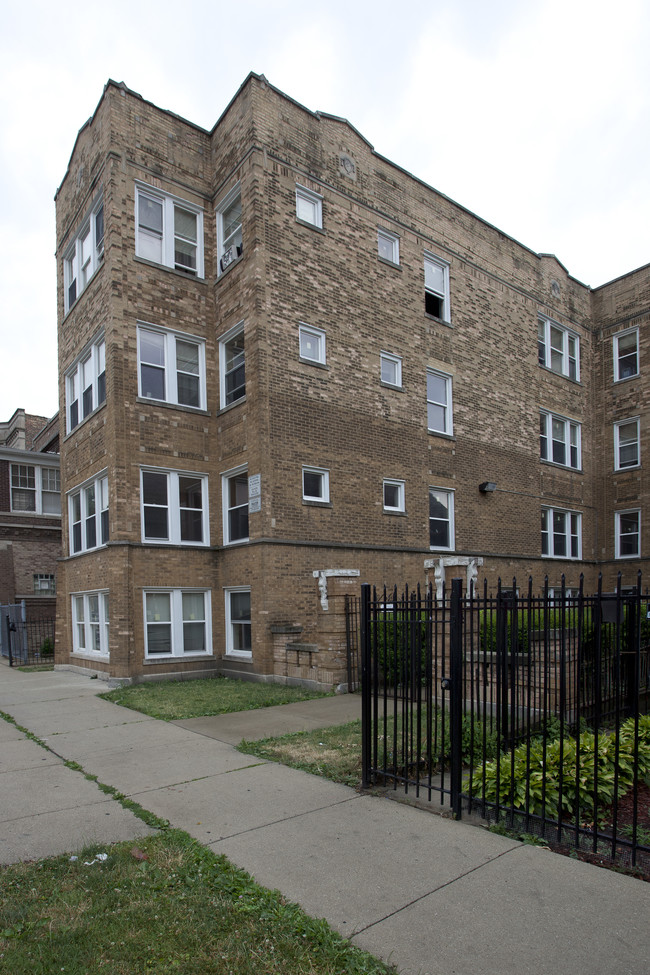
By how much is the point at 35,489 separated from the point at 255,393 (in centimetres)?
1547

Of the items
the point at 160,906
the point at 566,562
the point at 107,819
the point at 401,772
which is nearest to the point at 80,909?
the point at 160,906

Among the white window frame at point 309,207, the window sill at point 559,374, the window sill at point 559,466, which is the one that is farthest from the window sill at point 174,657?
the window sill at point 559,374

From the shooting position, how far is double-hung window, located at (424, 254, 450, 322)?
1819 cm

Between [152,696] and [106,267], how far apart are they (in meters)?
9.23

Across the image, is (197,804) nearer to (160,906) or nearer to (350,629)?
(160,906)

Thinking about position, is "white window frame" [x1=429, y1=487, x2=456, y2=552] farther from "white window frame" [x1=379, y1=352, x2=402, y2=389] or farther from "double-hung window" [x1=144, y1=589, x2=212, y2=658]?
"double-hung window" [x1=144, y1=589, x2=212, y2=658]

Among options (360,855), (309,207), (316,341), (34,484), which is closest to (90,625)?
(316,341)

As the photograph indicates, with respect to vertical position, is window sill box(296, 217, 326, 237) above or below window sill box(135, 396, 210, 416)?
above

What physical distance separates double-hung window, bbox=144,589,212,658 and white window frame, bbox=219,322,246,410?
4.39 meters

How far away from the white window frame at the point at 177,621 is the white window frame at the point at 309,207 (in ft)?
29.2

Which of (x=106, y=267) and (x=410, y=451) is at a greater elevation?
(x=106, y=267)

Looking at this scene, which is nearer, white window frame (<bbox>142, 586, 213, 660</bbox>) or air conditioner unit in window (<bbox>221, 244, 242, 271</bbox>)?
white window frame (<bbox>142, 586, 213, 660</bbox>)

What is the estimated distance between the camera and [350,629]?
36.4 feet

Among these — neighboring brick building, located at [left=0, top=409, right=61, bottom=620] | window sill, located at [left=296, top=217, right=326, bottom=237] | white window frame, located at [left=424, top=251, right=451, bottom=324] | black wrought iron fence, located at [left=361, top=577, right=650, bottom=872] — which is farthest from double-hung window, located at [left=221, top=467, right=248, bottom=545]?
neighboring brick building, located at [left=0, top=409, right=61, bottom=620]
